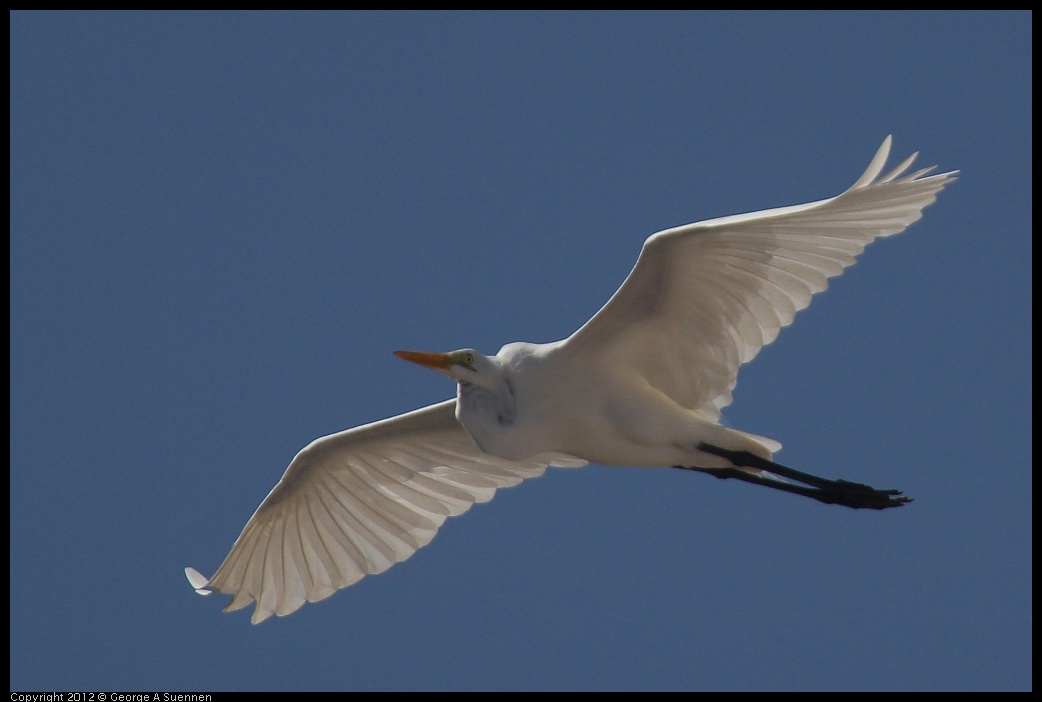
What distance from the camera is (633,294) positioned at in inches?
336

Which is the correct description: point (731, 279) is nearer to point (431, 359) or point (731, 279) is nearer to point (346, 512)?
point (431, 359)

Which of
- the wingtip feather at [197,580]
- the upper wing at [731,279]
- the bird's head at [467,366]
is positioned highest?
the upper wing at [731,279]

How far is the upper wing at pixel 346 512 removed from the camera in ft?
33.2

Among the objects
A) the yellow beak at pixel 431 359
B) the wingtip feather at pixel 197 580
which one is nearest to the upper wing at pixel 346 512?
the wingtip feather at pixel 197 580

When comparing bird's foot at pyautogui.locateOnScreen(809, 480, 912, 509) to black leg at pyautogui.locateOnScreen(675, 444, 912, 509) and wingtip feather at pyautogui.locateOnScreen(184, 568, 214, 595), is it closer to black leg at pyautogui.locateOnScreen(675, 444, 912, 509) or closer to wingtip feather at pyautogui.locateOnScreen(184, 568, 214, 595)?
black leg at pyautogui.locateOnScreen(675, 444, 912, 509)

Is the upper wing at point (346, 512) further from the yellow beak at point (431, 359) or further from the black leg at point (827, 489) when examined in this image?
the black leg at point (827, 489)

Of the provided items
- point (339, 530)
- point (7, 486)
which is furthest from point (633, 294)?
point (7, 486)

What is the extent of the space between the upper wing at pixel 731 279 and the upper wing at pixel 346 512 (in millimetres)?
1722

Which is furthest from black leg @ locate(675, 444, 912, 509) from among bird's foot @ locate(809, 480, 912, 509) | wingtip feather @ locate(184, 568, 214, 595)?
wingtip feather @ locate(184, 568, 214, 595)

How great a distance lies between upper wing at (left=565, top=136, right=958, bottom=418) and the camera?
822 centimetres

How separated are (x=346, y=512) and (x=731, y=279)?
352 centimetres

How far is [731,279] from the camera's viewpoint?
8586 millimetres

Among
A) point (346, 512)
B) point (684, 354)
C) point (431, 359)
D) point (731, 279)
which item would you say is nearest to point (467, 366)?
point (431, 359)

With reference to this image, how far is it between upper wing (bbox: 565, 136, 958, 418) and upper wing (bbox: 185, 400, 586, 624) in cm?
172
